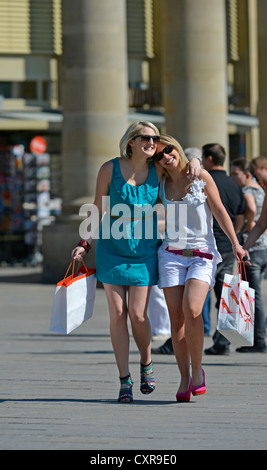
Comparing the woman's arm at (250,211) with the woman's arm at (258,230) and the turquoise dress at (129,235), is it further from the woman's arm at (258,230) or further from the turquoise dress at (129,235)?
the turquoise dress at (129,235)

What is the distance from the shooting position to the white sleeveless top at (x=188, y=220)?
302 inches

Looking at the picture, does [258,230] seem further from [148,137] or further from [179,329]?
[148,137]

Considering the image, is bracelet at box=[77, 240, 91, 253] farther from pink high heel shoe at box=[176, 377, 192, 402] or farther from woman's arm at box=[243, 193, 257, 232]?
woman's arm at box=[243, 193, 257, 232]

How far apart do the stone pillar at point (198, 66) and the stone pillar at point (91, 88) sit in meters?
Answer: 1.16

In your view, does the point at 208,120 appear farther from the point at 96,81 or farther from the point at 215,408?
the point at 215,408

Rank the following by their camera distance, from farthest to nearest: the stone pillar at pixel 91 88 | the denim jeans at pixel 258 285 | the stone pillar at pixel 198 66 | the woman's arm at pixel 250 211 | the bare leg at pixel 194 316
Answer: the stone pillar at pixel 198 66 < the stone pillar at pixel 91 88 < the woman's arm at pixel 250 211 < the denim jeans at pixel 258 285 < the bare leg at pixel 194 316

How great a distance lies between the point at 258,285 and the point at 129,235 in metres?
3.55

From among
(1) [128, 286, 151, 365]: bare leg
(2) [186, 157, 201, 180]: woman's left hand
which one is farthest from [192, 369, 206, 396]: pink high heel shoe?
(2) [186, 157, 201, 180]: woman's left hand

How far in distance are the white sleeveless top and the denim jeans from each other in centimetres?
312

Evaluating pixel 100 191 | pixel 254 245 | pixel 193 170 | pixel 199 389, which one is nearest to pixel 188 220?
pixel 193 170

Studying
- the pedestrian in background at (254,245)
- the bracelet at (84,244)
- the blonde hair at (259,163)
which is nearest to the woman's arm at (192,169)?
the bracelet at (84,244)

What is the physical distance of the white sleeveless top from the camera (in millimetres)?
7672

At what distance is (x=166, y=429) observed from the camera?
671 cm
